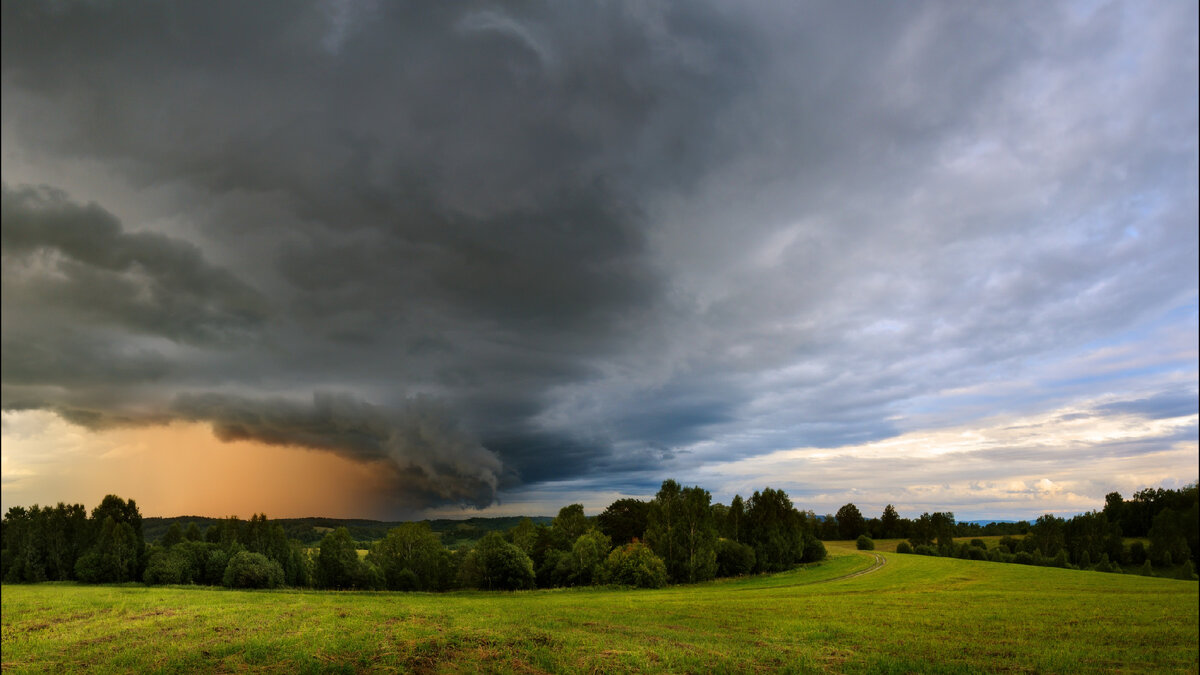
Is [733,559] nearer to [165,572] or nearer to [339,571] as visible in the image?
[339,571]

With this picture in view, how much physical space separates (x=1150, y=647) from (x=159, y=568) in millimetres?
110539

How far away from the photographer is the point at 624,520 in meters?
109

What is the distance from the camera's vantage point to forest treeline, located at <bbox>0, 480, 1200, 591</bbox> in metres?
78.4

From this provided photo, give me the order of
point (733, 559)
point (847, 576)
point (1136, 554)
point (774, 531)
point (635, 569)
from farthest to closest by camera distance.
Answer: point (774, 531), point (733, 559), point (847, 576), point (635, 569), point (1136, 554)

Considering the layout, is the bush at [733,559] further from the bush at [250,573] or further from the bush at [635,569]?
the bush at [250,573]

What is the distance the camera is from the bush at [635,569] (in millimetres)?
71188

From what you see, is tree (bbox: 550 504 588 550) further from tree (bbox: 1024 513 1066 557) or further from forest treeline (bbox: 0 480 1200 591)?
tree (bbox: 1024 513 1066 557)

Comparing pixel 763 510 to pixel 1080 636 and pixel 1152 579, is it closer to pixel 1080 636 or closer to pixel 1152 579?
pixel 1152 579

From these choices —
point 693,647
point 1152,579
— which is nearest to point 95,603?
point 693,647

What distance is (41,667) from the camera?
699 inches

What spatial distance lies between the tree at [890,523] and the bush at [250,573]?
14989 centimetres

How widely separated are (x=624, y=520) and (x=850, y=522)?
82.9m

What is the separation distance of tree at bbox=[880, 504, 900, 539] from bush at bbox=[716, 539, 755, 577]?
82.3 metres

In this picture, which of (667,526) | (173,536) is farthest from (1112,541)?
(173,536)
